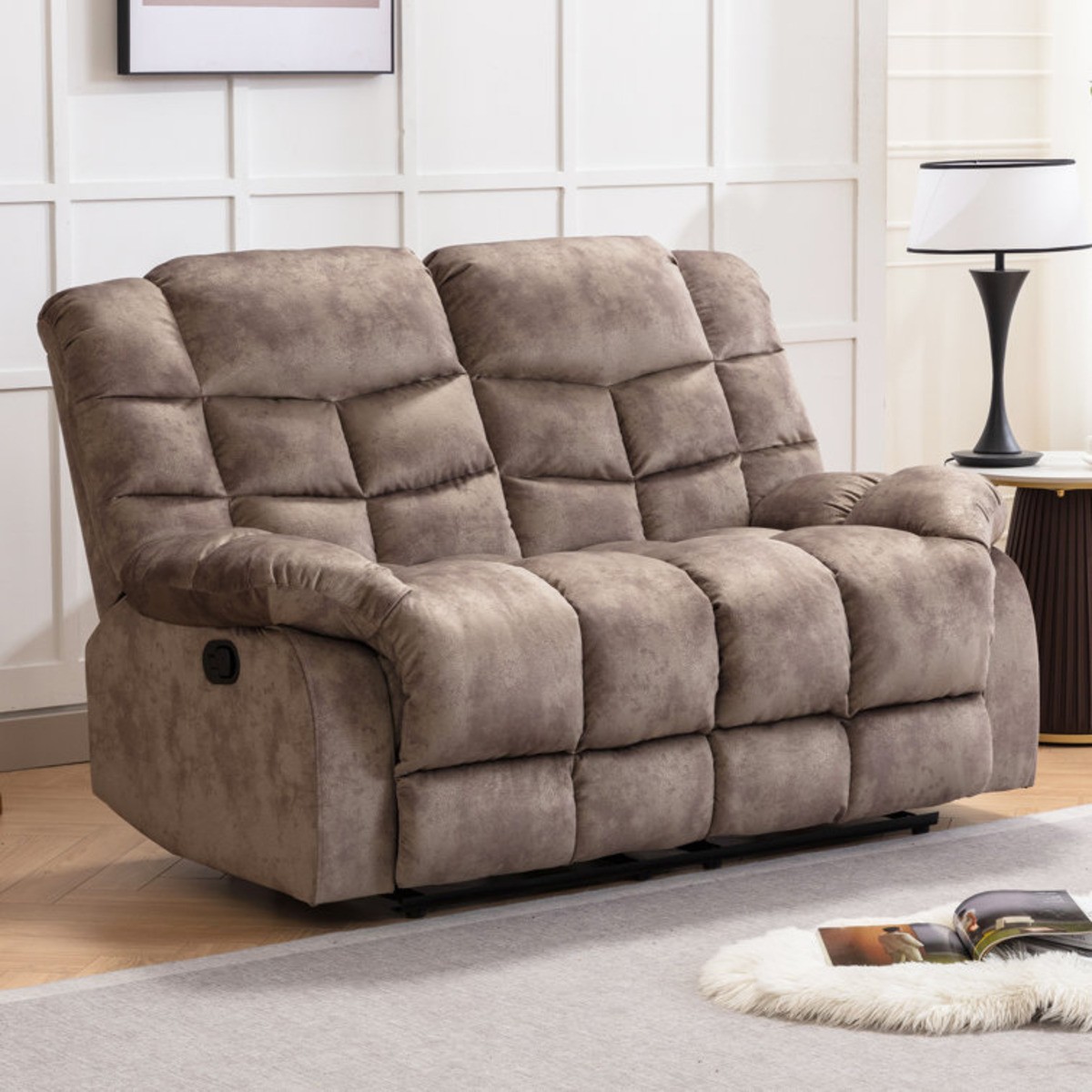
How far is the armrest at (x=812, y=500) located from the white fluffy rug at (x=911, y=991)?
1138 millimetres

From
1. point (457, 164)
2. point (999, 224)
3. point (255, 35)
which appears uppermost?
point (255, 35)

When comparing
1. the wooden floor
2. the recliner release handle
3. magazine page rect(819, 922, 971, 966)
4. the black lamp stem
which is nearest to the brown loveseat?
the recliner release handle

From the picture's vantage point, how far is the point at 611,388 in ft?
13.0

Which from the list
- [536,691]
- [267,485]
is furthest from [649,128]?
[536,691]

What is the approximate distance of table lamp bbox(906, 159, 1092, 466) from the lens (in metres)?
4.64

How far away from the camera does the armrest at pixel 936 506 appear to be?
3.65 metres

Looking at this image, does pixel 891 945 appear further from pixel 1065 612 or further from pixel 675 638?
pixel 1065 612

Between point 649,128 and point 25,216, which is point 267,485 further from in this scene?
point 649,128

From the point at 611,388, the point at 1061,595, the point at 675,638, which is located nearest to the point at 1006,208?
the point at 1061,595

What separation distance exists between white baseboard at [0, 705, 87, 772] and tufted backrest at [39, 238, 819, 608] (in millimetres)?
882

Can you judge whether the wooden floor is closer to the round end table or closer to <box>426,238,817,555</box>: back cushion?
the round end table

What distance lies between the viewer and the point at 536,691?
3.16m

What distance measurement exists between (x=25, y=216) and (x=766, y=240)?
5.83 feet

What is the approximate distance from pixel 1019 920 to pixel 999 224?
214 centimetres
